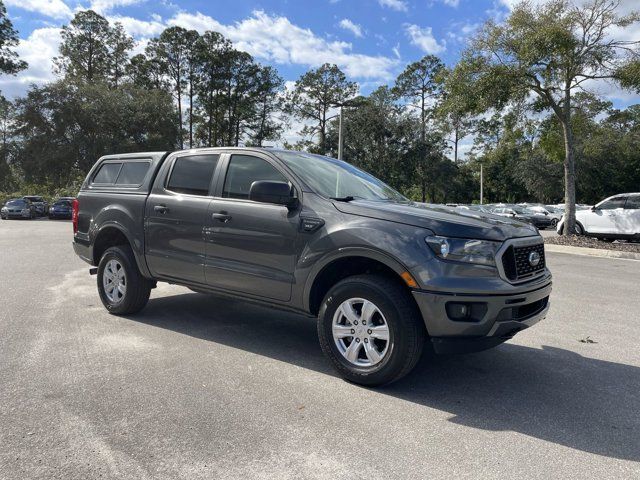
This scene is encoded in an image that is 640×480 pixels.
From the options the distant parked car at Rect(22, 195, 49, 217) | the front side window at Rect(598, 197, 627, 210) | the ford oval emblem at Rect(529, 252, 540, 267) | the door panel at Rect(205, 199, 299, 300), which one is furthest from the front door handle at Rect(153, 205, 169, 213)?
the distant parked car at Rect(22, 195, 49, 217)

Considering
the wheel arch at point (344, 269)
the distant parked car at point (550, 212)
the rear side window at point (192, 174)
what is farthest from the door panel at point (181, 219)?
the distant parked car at point (550, 212)

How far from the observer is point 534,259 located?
394 cm

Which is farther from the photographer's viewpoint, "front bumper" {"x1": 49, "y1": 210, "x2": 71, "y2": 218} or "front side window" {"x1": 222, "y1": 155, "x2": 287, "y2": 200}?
"front bumper" {"x1": 49, "y1": 210, "x2": 71, "y2": 218}

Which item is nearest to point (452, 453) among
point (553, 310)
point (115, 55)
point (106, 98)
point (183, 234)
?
point (183, 234)

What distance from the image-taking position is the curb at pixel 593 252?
→ 13.5 meters

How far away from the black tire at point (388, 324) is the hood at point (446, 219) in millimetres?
497

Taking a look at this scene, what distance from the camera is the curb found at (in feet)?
44.4

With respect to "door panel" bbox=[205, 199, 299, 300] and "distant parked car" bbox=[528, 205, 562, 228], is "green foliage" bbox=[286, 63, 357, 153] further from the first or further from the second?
"door panel" bbox=[205, 199, 299, 300]

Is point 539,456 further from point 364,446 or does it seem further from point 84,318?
point 84,318

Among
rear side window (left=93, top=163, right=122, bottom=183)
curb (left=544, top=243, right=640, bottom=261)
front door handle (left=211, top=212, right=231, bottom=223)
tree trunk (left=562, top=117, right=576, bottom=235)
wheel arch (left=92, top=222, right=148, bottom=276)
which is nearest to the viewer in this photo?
front door handle (left=211, top=212, right=231, bottom=223)

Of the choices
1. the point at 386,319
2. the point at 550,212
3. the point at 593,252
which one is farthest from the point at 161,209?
the point at 550,212

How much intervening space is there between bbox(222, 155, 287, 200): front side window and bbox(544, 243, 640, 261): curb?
10.3m

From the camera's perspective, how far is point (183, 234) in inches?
198

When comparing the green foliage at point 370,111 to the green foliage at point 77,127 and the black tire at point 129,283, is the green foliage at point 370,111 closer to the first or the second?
the green foliage at point 77,127
